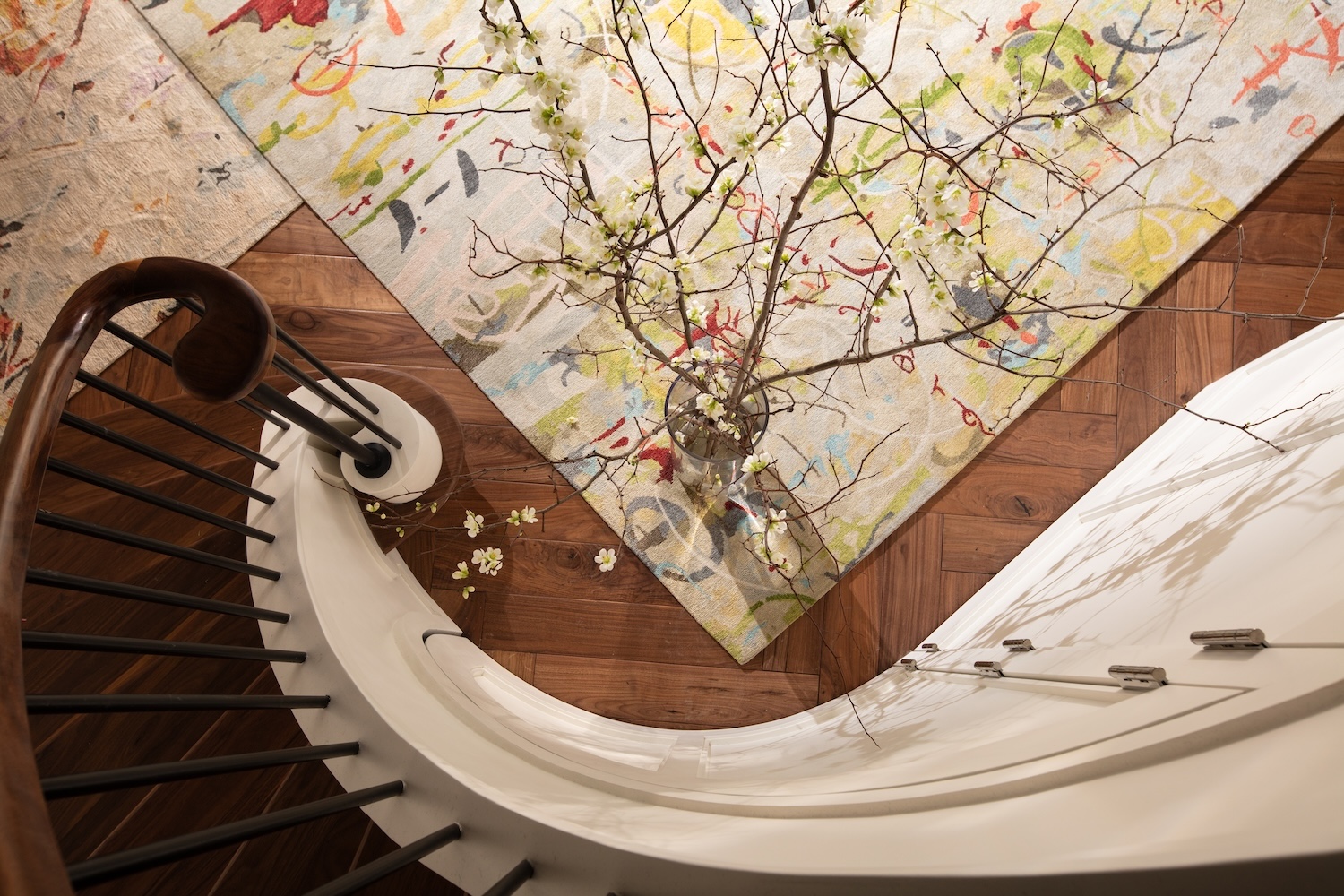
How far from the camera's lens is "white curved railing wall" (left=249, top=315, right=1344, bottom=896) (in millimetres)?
544

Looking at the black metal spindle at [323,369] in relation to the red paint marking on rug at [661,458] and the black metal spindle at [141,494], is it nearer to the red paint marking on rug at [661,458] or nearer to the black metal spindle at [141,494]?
the black metal spindle at [141,494]

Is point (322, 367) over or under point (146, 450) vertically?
over

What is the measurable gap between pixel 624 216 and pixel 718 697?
4.30ft

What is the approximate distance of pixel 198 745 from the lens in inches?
49.5

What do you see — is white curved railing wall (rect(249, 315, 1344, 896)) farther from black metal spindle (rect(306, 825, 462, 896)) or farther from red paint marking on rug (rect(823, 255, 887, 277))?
red paint marking on rug (rect(823, 255, 887, 277))

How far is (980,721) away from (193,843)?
0.94m

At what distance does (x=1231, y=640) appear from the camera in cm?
68

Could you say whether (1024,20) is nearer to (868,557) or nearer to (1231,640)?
(868,557)

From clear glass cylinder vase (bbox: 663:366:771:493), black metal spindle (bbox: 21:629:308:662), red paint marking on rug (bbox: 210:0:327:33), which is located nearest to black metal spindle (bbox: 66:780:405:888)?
black metal spindle (bbox: 21:629:308:662)

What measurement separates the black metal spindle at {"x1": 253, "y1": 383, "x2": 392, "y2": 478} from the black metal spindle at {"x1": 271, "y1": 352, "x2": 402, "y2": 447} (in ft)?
0.12

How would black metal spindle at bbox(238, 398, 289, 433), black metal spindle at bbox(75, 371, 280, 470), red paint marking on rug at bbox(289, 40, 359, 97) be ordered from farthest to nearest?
red paint marking on rug at bbox(289, 40, 359, 97), black metal spindle at bbox(238, 398, 289, 433), black metal spindle at bbox(75, 371, 280, 470)

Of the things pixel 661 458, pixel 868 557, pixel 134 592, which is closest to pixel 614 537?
pixel 661 458

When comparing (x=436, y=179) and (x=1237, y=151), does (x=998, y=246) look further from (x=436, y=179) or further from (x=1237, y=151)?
(x=436, y=179)

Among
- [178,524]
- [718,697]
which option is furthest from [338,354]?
[718,697]
